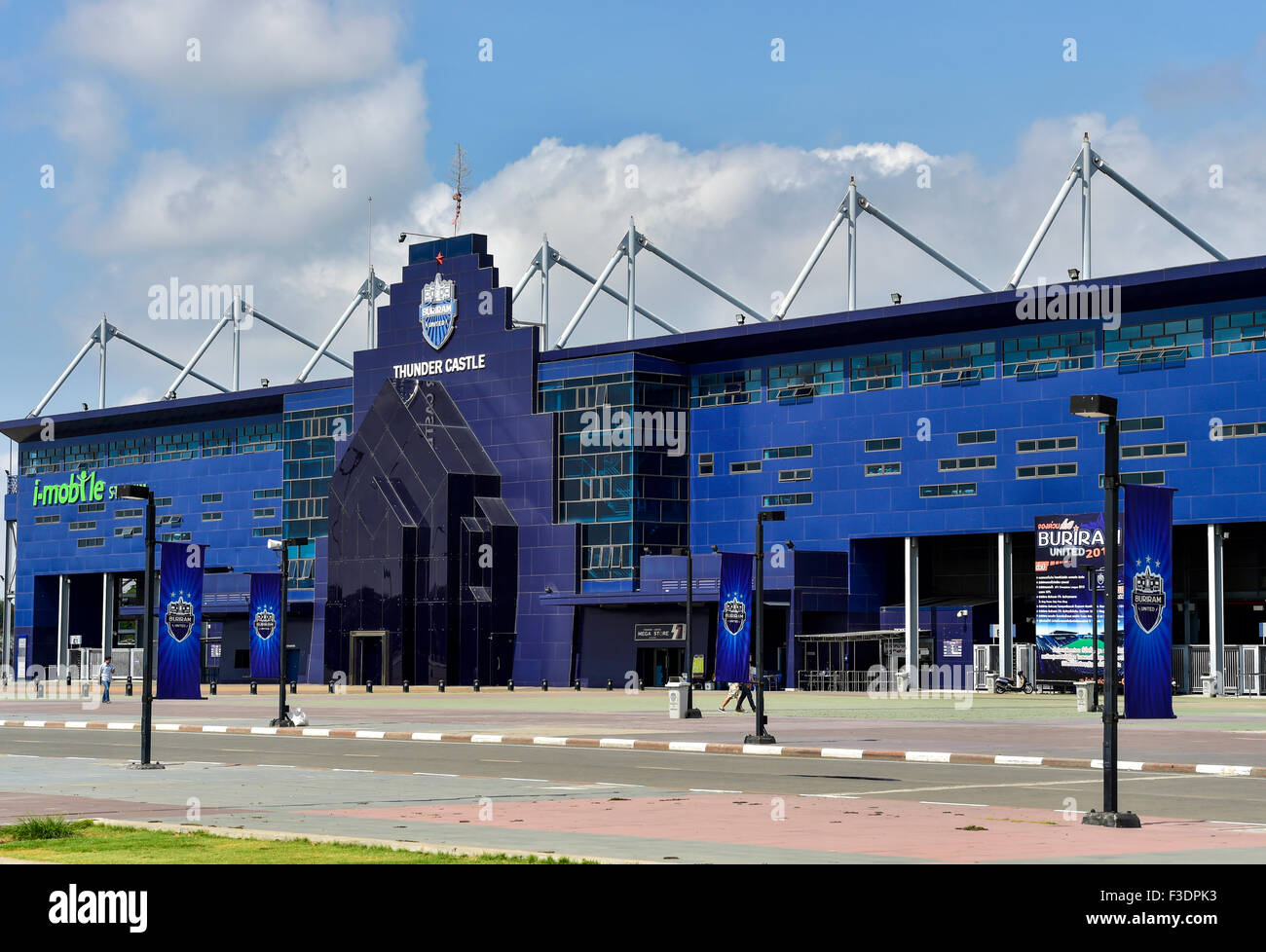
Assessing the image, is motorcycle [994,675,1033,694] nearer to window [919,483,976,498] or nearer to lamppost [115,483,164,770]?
window [919,483,976,498]

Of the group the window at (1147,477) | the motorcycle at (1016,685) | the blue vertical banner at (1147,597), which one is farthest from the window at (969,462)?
the blue vertical banner at (1147,597)

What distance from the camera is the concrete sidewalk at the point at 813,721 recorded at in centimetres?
3278

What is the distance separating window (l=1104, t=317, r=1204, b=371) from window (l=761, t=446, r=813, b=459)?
16775 millimetres

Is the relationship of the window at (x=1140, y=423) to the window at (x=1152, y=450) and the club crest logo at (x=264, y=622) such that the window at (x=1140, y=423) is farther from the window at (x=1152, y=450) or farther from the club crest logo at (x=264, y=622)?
Answer: the club crest logo at (x=264, y=622)

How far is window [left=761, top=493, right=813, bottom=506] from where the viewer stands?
294ft

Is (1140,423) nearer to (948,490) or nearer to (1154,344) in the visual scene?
(1154,344)

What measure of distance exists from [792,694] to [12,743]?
48.2 m

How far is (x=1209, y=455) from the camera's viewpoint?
7631cm

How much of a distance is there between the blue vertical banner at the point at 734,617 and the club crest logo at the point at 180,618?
16707mm

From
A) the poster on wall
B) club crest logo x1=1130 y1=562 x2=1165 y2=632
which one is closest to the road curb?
club crest logo x1=1130 y1=562 x2=1165 y2=632

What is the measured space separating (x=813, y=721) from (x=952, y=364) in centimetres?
4313

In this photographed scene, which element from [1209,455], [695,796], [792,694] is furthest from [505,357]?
[695,796]

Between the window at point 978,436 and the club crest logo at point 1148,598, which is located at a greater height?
the window at point 978,436
